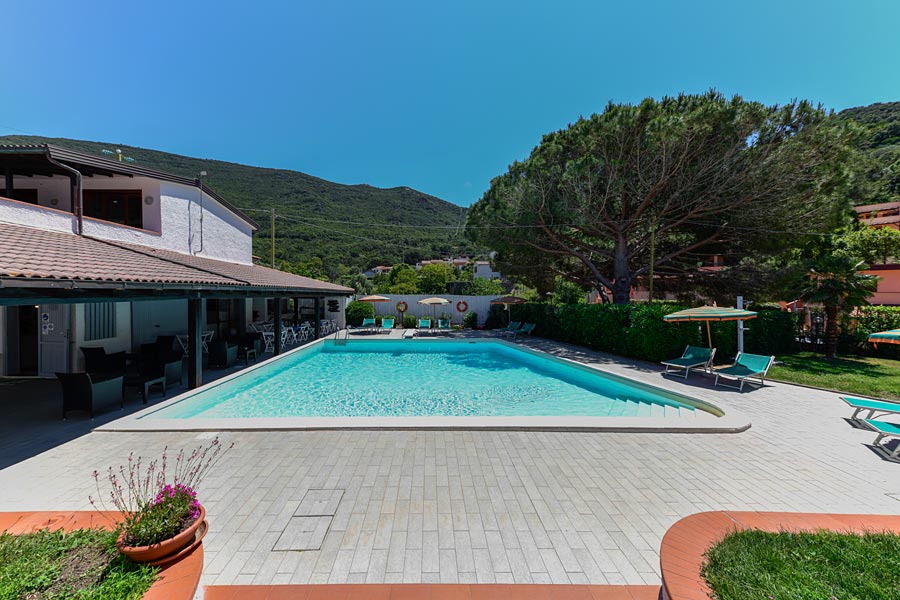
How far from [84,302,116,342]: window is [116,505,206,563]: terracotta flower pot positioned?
30.6 ft

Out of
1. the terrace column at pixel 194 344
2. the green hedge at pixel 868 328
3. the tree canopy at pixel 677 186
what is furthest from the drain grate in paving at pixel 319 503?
the green hedge at pixel 868 328

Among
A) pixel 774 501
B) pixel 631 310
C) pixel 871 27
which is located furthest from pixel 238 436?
pixel 871 27

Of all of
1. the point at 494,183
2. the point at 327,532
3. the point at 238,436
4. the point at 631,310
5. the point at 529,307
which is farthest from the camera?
the point at 529,307

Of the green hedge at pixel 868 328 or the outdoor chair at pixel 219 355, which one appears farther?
the green hedge at pixel 868 328

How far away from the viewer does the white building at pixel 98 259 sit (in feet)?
16.7

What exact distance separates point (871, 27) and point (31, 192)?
2640cm

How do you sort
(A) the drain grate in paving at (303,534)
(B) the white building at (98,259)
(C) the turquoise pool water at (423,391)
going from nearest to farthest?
(A) the drain grate in paving at (303,534) → (B) the white building at (98,259) → (C) the turquoise pool water at (423,391)

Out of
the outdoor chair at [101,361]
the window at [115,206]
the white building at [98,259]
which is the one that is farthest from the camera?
the window at [115,206]

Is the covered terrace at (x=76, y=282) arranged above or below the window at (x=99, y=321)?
above

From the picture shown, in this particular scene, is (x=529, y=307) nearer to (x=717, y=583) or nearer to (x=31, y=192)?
(x=717, y=583)

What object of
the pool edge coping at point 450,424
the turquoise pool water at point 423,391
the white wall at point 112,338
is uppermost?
the white wall at point 112,338

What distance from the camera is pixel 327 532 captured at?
2.97m

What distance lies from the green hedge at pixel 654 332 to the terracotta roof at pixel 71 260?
11.7m

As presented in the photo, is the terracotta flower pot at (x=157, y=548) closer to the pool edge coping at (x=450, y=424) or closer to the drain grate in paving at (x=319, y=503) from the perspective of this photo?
the drain grate in paving at (x=319, y=503)
